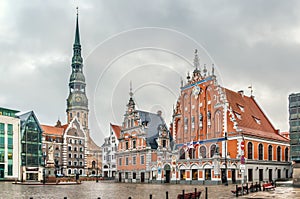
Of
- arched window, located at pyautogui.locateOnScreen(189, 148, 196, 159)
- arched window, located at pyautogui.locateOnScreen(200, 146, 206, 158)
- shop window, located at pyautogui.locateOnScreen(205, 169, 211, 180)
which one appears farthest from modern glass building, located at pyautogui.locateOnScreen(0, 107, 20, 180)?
shop window, located at pyautogui.locateOnScreen(205, 169, 211, 180)

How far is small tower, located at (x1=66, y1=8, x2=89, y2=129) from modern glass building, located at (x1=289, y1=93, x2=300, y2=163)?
9691 cm

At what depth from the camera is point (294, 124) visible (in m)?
40.3

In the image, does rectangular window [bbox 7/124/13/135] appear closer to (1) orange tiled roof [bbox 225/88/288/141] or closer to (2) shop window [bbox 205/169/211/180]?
(2) shop window [bbox 205/169/211/180]

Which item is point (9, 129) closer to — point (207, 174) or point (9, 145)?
point (9, 145)

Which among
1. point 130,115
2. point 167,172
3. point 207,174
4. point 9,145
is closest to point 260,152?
point 207,174

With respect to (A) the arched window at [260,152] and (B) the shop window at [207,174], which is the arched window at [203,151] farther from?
(A) the arched window at [260,152]

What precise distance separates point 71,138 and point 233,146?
59.3 metres

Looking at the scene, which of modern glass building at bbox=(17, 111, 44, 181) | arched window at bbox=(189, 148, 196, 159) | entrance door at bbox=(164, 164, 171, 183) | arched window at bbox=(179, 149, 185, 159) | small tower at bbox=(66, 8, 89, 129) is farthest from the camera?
small tower at bbox=(66, 8, 89, 129)

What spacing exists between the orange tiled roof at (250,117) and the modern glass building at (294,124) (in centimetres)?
1423

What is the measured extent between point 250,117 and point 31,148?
5032 cm

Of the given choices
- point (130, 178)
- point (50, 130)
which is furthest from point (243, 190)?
point (50, 130)

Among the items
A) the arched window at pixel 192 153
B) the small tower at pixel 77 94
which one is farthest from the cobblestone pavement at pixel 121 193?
the small tower at pixel 77 94

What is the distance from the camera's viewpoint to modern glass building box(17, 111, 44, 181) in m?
80.9

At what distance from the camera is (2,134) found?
74.3m
